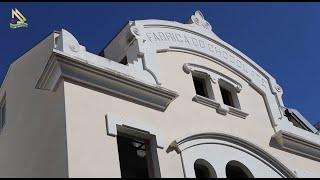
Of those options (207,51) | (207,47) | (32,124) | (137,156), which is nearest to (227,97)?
(207,51)

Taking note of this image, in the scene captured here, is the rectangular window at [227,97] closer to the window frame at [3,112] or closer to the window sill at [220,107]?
the window sill at [220,107]

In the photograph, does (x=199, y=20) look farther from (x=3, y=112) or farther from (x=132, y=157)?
(x=3, y=112)

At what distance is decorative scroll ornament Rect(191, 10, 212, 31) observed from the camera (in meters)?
19.6

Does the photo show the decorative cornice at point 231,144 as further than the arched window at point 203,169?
No

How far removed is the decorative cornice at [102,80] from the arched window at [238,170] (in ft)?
8.77

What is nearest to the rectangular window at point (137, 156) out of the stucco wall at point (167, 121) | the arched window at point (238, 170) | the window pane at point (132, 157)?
the window pane at point (132, 157)

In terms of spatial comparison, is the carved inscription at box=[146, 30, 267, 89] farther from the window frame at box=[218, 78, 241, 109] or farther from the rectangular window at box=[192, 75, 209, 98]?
the rectangular window at box=[192, 75, 209, 98]

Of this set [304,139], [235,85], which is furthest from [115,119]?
[304,139]

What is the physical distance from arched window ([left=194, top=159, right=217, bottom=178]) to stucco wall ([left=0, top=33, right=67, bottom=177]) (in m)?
4.04

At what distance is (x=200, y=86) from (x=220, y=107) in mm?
1167

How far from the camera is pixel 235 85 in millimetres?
18609

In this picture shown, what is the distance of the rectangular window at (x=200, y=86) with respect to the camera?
58.0 ft

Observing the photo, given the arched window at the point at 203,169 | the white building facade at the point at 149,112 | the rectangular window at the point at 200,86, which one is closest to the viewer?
the white building facade at the point at 149,112

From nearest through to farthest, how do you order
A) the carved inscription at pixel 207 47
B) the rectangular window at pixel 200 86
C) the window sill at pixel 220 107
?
the window sill at pixel 220 107, the carved inscription at pixel 207 47, the rectangular window at pixel 200 86
